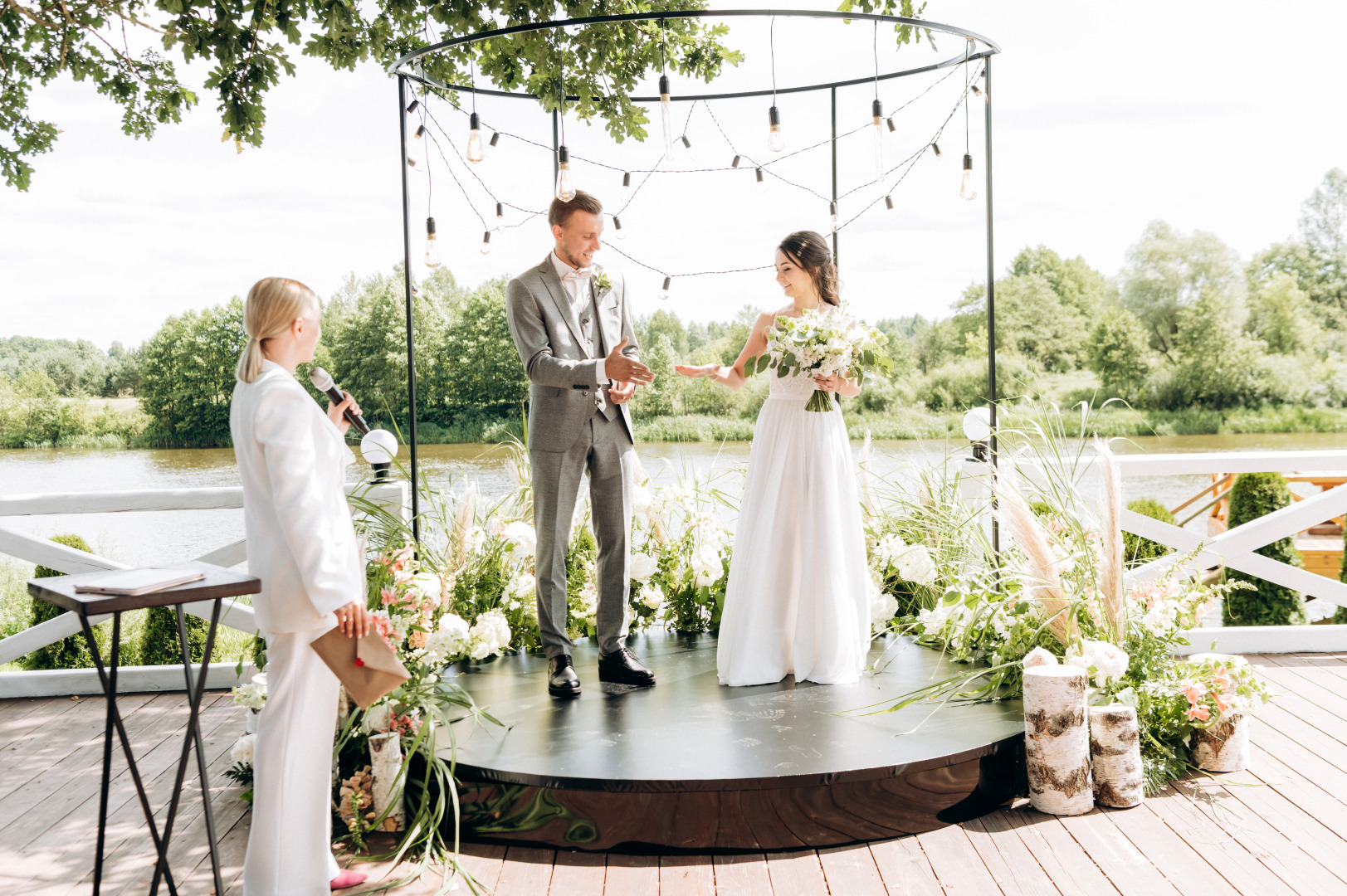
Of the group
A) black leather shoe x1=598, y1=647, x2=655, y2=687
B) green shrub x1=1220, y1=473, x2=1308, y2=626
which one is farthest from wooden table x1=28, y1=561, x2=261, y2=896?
green shrub x1=1220, y1=473, x2=1308, y2=626

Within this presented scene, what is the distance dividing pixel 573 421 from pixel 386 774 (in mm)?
1423

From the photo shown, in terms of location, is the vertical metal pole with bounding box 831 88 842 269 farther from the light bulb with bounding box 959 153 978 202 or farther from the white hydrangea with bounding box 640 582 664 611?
the white hydrangea with bounding box 640 582 664 611

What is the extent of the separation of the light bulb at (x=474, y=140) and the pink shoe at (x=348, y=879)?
96.1 inches

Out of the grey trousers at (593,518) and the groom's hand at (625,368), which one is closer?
the groom's hand at (625,368)

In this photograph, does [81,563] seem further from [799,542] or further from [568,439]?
[799,542]

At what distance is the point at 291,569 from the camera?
94.0 inches

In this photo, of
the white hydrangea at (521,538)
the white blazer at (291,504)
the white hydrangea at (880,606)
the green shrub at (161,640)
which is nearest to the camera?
the white blazer at (291,504)

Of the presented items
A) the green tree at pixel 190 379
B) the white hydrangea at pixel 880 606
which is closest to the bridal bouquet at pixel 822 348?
the white hydrangea at pixel 880 606

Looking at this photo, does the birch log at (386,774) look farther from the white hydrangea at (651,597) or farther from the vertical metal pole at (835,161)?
the vertical metal pole at (835,161)

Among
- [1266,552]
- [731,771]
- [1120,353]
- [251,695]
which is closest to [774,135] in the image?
[731,771]

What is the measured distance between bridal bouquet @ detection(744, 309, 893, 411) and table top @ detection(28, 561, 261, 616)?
2.22m

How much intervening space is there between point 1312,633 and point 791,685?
120 inches

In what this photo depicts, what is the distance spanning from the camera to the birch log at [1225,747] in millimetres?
3367

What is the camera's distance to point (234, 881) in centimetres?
279
